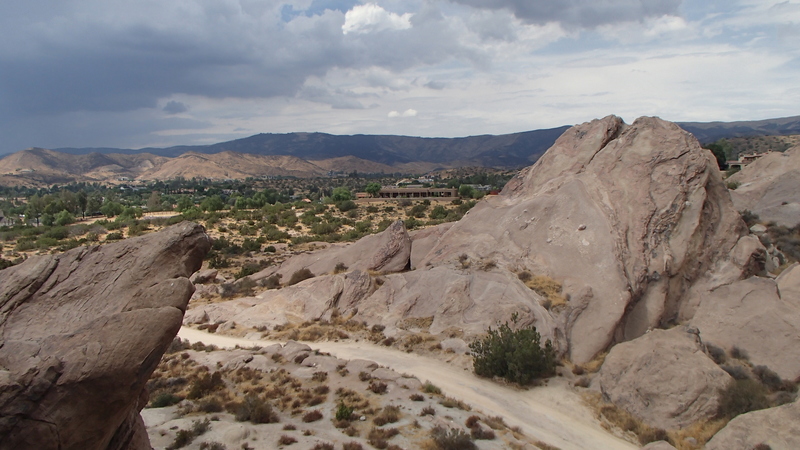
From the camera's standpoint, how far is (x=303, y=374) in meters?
17.5

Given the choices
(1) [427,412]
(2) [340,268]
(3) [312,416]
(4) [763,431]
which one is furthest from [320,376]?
(2) [340,268]

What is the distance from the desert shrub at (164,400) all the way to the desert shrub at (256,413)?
237 centimetres

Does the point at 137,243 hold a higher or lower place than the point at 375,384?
higher

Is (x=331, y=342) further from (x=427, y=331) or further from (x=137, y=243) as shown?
(x=137, y=243)

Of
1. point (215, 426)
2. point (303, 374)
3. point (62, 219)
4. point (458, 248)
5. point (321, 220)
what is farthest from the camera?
point (62, 219)

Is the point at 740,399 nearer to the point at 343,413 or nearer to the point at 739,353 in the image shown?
the point at 739,353

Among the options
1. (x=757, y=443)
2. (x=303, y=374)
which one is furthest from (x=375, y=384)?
(x=757, y=443)

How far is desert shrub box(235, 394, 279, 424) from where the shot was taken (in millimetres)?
13492

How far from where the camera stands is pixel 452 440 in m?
11.9

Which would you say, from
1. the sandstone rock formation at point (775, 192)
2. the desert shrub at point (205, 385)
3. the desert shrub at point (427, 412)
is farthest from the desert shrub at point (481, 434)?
the sandstone rock formation at point (775, 192)

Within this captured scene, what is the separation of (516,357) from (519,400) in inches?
58.3

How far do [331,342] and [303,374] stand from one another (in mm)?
4362

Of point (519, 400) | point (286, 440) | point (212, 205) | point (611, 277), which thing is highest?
point (611, 277)

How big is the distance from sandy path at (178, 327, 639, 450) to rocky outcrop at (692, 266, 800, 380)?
6.17 m
